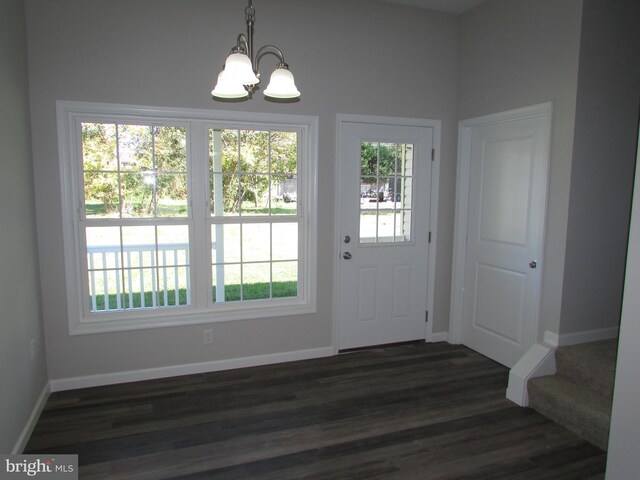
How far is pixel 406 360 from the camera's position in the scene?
3734mm

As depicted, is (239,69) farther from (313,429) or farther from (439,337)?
(439,337)

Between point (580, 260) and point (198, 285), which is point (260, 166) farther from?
point (580, 260)

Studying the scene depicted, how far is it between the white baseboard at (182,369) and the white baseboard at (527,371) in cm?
150

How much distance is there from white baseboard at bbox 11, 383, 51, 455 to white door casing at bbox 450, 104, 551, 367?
3432 millimetres

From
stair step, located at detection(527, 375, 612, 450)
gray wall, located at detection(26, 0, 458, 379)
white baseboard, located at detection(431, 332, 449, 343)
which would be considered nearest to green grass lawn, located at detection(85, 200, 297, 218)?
gray wall, located at detection(26, 0, 458, 379)

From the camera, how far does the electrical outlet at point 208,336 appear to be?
11.3 feet

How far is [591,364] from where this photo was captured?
284 cm

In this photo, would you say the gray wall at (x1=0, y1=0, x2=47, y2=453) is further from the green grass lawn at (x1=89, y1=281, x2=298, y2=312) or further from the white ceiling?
the white ceiling

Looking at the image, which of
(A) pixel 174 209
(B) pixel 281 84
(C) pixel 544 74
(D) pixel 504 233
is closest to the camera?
(B) pixel 281 84

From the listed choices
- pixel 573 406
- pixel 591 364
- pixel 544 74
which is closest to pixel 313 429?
pixel 573 406

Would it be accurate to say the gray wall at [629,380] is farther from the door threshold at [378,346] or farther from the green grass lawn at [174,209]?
the green grass lawn at [174,209]

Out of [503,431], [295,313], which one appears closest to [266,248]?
[295,313]

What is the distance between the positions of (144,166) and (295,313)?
1.71m

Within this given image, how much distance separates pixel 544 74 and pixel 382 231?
1764 millimetres
